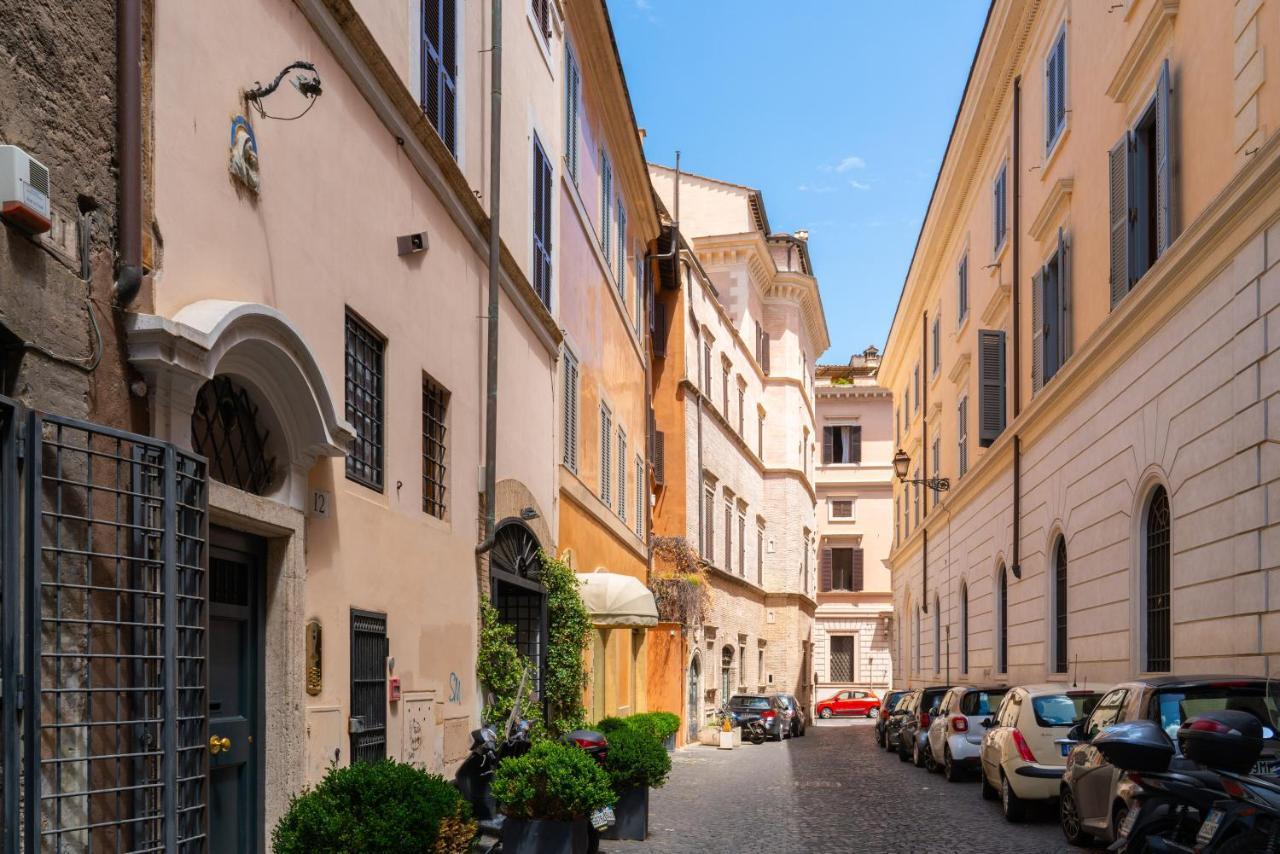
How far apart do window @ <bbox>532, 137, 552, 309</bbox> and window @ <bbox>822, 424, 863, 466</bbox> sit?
163ft

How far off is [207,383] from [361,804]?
7.88 feet

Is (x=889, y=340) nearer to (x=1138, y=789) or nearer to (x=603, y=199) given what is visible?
(x=603, y=199)

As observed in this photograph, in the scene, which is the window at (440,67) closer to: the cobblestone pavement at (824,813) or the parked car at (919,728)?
the cobblestone pavement at (824,813)

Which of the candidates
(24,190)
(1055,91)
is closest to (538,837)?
(24,190)

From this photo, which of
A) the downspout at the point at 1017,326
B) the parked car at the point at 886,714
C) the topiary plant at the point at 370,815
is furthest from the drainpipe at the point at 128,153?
the parked car at the point at 886,714

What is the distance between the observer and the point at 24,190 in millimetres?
5387

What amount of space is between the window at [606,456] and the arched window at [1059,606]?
718cm

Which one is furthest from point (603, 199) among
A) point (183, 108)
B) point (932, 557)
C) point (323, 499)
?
point (932, 557)

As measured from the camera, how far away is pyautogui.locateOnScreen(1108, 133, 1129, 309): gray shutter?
17.0m

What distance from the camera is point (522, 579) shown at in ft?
51.0

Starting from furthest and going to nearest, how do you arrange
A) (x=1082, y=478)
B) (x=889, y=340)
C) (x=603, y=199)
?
(x=889, y=340)
(x=603, y=199)
(x=1082, y=478)

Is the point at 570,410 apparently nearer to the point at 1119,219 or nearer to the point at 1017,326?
the point at 1119,219

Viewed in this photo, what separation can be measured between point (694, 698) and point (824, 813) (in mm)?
17572

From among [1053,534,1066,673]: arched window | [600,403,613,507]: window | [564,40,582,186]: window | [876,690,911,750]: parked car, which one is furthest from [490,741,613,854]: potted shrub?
[876,690,911,750]: parked car
